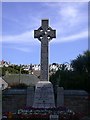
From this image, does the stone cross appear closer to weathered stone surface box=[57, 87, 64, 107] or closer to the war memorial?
the war memorial

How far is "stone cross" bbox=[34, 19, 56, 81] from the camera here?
72.2ft

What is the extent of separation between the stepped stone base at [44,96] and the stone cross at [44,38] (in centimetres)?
73

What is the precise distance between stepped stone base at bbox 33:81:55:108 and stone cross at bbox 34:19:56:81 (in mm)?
733

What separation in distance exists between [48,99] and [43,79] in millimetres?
1493

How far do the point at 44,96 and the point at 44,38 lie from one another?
3803 millimetres

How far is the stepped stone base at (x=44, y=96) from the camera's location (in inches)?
821

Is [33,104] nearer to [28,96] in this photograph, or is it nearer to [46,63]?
[28,96]

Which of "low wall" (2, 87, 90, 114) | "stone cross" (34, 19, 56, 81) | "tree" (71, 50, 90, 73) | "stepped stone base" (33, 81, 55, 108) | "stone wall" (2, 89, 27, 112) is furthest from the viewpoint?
"tree" (71, 50, 90, 73)

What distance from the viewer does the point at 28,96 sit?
2236 centimetres

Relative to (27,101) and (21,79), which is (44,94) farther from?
(21,79)

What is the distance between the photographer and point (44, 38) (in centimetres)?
2252

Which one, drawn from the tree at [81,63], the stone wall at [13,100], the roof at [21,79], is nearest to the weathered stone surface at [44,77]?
the stone wall at [13,100]

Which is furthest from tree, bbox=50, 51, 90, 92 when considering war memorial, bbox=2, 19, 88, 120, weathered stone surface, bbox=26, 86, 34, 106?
weathered stone surface, bbox=26, 86, 34, 106

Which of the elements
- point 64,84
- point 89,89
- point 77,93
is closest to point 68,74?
point 64,84
